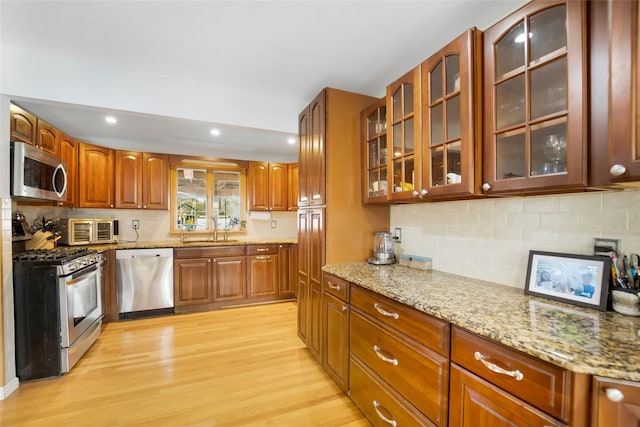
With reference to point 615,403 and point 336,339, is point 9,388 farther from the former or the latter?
point 615,403

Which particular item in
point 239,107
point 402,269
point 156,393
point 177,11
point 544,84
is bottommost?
point 156,393

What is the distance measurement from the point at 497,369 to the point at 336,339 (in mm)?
1332

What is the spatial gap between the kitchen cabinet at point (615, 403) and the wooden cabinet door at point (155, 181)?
15.0 feet

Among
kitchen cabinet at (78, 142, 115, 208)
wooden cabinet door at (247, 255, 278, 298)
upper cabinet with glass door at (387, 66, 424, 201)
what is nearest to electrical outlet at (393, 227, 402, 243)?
upper cabinet with glass door at (387, 66, 424, 201)

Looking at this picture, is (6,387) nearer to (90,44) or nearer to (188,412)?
(188,412)

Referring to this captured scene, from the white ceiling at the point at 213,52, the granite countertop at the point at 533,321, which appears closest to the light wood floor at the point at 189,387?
the granite countertop at the point at 533,321

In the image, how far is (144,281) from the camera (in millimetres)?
3590

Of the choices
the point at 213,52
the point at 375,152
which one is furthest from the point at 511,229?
the point at 213,52

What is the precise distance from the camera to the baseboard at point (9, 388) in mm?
2039

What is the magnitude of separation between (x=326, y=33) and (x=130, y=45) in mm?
1472

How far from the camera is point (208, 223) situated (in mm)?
4578

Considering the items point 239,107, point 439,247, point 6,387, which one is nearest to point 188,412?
point 6,387

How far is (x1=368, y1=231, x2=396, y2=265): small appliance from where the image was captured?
93.3 inches

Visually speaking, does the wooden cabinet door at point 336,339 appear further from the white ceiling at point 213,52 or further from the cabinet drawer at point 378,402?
the white ceiling at point 213,52
